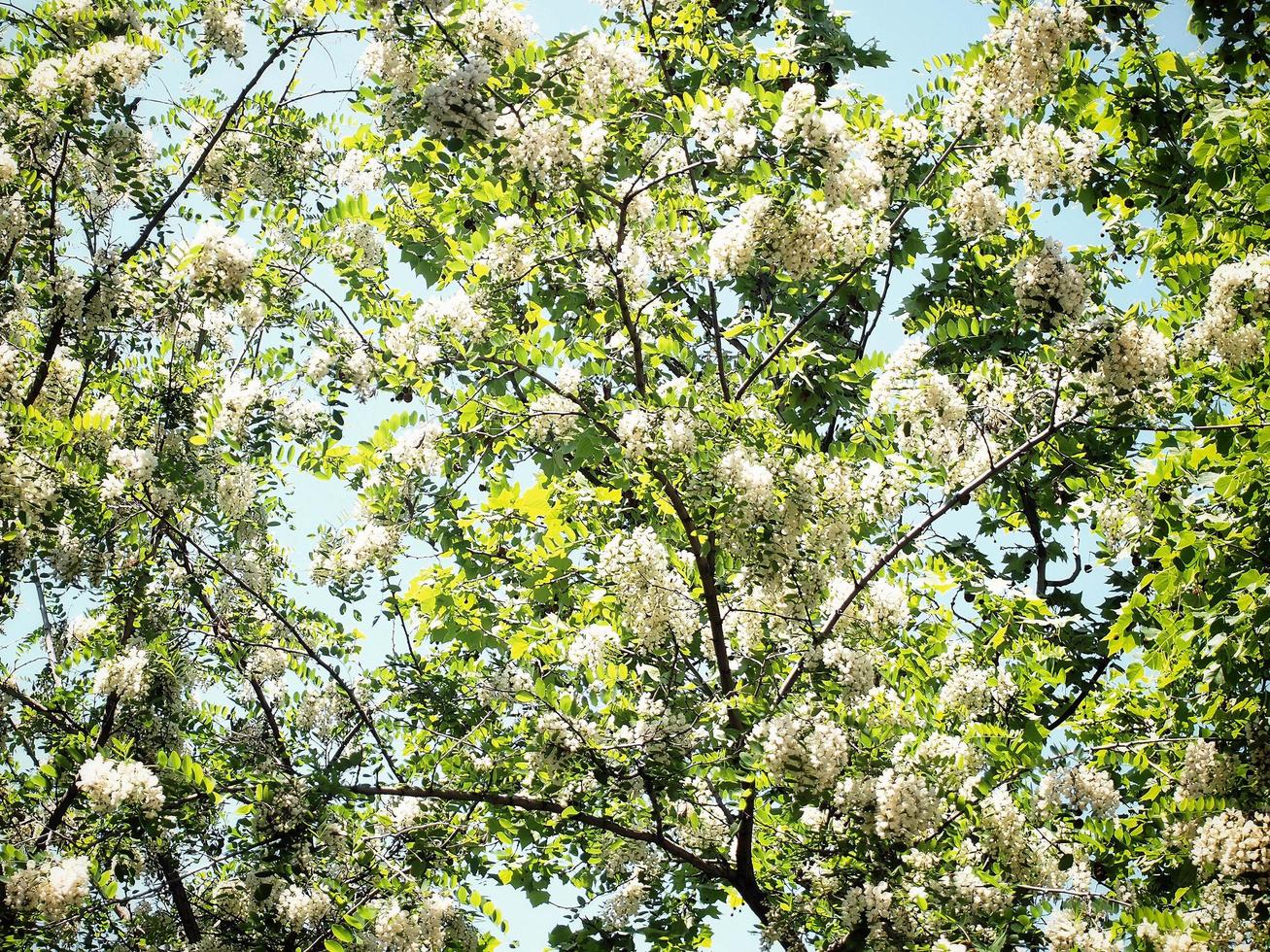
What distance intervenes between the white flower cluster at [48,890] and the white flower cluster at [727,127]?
4.90m

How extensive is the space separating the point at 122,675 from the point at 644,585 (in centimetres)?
340

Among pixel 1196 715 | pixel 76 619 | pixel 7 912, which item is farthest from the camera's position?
pixel 76 619

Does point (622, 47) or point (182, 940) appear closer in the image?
point (622, 47)

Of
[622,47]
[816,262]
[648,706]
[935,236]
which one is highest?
[935,236]

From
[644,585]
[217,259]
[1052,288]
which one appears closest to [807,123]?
[1052,288]

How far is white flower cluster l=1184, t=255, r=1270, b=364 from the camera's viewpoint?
5.19 metres

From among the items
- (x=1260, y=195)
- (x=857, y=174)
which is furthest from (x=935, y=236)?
(x=1260, y=195)

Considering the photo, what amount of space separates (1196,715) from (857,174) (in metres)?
3.45

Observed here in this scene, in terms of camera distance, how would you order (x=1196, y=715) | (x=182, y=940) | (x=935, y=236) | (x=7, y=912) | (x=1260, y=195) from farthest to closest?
(x=935, y=236) < (x=182, y=940) < (x=1196, y=715) < (x=7, y=912) < (x=1260, y=195)

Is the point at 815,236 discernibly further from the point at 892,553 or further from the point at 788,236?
the point at 892,553

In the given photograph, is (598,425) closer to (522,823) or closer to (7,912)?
(522,823)

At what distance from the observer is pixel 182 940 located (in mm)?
6629

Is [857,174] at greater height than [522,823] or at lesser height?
greater

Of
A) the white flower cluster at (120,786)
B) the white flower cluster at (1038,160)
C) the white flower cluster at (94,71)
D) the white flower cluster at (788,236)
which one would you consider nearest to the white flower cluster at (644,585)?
the white flower cluster at (788,236)
